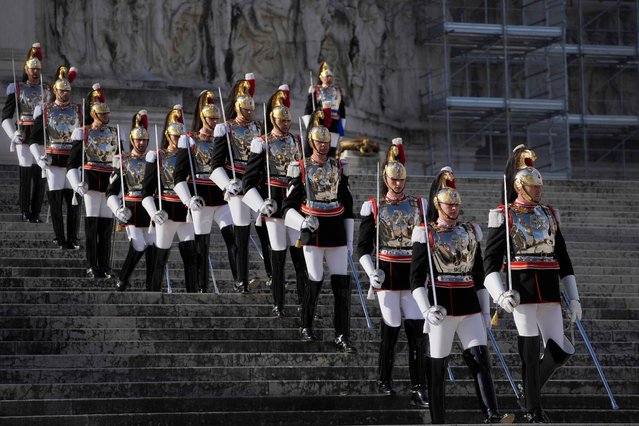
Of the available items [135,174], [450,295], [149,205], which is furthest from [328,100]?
[450,295]

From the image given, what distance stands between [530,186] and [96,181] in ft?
20.0

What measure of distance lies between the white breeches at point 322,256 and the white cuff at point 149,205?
96.6 inches

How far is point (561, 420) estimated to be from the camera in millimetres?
13531

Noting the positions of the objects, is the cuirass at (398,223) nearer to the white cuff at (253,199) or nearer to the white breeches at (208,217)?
the white cuff at (253,199)

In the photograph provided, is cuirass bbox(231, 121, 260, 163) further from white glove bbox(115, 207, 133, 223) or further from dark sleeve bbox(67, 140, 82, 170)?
dark sleeve bbox(67, 140, 82, 170)

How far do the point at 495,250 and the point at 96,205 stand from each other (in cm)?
586

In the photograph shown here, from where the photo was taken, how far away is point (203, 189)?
16.8m

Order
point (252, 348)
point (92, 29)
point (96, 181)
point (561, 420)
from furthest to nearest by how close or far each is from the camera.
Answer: point (92, 29)
point (96, 181)
point (252, 348)
point (561, 420)

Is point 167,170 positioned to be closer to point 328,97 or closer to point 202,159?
point 202,159

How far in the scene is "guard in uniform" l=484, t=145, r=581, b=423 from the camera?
1283 cm

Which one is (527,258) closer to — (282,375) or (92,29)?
(282,375)

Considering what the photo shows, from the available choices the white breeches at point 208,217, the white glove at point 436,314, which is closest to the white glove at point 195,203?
the white breeches at point 208,217

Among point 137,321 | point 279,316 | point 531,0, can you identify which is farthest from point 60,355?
point 531,0

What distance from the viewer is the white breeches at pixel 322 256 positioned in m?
14.6
